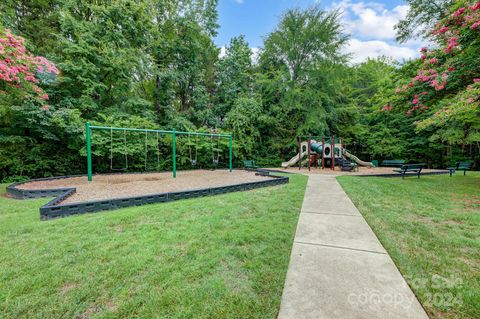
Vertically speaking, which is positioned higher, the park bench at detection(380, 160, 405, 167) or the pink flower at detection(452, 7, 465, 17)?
the pink flower at detection(452, 7, 465, 17)

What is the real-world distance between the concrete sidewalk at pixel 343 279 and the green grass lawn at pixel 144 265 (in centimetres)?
17

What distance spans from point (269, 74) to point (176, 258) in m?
18.4

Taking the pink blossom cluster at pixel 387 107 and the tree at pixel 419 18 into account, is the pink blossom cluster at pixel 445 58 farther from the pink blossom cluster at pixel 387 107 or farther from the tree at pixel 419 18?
the tree at pixel 419 18

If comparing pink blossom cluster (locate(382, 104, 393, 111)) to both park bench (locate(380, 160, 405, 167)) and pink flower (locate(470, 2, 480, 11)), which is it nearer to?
pink flower (locate(470, 2, 480, 11))

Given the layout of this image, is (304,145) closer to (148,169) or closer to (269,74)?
(269,74)

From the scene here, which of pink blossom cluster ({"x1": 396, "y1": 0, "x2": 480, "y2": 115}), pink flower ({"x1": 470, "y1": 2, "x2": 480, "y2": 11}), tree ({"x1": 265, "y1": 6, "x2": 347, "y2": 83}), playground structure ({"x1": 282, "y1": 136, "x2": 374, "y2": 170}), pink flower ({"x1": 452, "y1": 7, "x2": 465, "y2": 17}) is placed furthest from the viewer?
tree ({"x1": 265, "y1": 6, "x2": 347, "y2": 83})

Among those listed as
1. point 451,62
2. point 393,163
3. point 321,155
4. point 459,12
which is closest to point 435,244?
point 451,62

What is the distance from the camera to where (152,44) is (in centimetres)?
1366

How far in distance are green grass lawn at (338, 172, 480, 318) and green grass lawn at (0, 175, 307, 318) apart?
129 cm

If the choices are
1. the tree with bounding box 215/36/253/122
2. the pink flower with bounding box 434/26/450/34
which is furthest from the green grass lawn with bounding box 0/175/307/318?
the tree with bounding box 215/36/253/122

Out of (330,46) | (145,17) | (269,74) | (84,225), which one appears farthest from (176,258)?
(330,46)

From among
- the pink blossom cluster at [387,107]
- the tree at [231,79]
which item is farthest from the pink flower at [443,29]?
the tree at [231,79]

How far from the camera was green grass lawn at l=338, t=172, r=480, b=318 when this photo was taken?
1.72 metres

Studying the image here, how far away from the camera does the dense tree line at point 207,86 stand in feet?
23.7
